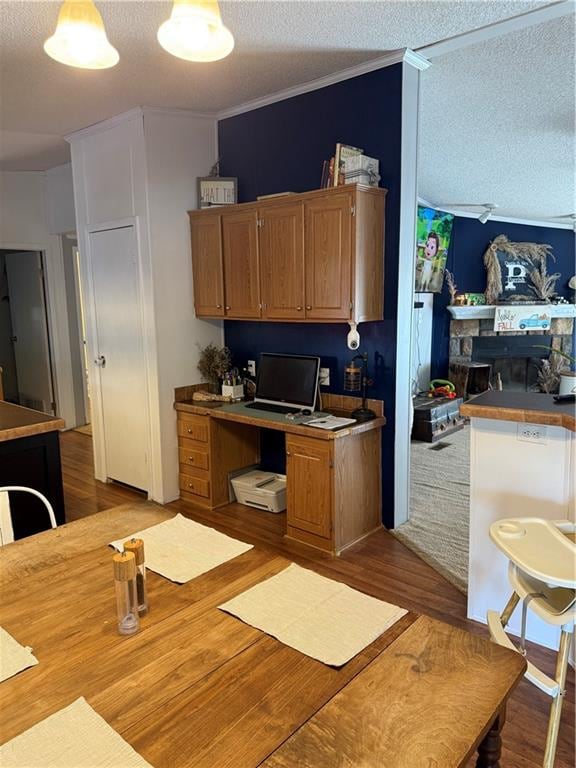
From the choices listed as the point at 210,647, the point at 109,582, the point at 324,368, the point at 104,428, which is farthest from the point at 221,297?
the point at 210,647

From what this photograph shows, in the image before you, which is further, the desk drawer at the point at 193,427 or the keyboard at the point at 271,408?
the desk drawer at the point at 193,427

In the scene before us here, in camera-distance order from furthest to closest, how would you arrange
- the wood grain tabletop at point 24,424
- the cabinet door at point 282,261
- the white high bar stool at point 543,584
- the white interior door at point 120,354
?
the white interior door at point 120,354 < the cabinet door at point 282,261 < the wood grain tabletop at point 24,424 < the white high bar stool at point 543,584

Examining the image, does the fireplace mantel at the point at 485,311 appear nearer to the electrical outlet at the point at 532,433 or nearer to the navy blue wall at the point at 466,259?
the navy blue wall at the point at 466,259

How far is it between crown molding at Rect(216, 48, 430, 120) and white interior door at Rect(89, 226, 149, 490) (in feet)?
3.81

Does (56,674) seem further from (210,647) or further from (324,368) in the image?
(324,368)

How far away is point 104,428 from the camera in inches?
177

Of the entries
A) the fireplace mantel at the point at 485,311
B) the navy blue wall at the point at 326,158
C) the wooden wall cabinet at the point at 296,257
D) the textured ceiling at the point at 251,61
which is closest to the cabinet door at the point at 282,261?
the wooden wall cabinet at the point at 296,257

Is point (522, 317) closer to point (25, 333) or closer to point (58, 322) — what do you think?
point (58, 322)

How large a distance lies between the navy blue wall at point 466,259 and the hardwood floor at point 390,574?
4481mm

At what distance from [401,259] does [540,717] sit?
2.34 m

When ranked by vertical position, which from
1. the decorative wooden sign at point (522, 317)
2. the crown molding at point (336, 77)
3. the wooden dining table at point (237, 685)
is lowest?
the wooden dining table at point (237, 685)

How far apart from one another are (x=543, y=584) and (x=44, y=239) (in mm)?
5862

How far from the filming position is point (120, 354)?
417 centimetres

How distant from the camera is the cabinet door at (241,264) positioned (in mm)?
3578
